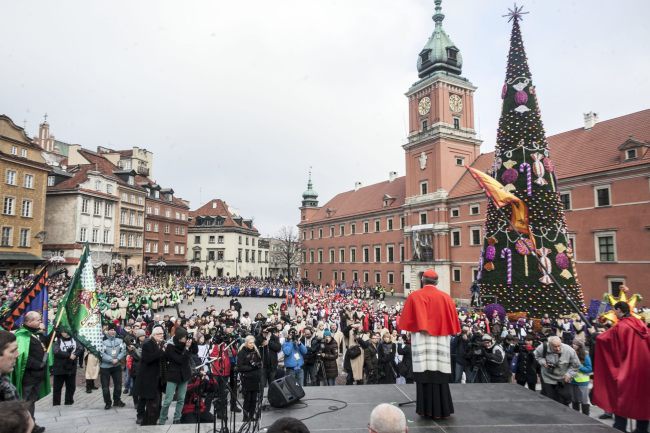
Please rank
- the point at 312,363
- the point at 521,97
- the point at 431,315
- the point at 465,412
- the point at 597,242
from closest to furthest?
the point at 431,315
the point at 465,412
the point at 312,363
the point at 521,97
the point at 597,242

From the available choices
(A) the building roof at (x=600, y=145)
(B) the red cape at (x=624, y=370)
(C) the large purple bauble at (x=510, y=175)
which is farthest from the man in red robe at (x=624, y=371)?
(A) the building roof at (x=600, y=145)

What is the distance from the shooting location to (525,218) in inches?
746

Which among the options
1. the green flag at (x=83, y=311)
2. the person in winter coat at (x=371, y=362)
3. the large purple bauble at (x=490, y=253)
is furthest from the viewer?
the large purple bauble at (x=490, y=253)

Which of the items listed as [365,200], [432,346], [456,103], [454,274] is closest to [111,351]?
[432,346]

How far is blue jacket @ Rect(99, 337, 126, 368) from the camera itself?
354 inches

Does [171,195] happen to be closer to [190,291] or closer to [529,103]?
[190,291]

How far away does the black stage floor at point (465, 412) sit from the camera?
539 cm

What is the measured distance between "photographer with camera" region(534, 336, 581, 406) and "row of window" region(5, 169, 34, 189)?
135 ft

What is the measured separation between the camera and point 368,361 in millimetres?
10227

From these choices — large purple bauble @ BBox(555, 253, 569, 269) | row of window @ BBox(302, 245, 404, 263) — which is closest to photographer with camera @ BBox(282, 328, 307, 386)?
large purple bauble @ BBox(555, 253, 569, 269)

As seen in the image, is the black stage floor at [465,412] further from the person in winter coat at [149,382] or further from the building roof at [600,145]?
the building roof at [600,145]

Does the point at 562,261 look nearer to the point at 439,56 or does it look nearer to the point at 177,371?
the point at 177,371

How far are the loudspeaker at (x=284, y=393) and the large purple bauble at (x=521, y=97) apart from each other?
1873cm

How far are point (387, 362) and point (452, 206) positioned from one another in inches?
1336
